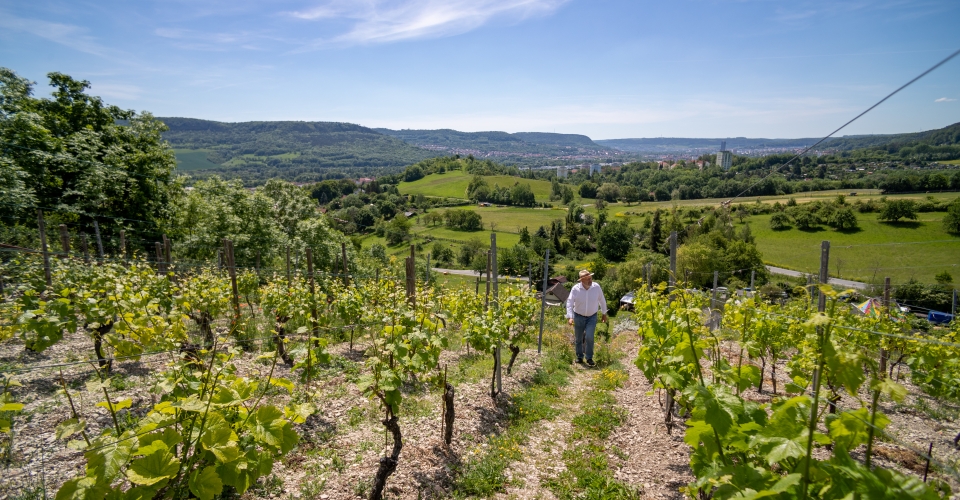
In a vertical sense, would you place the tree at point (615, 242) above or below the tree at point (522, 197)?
below

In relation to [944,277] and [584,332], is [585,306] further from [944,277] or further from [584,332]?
[944,277]

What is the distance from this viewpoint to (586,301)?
895 cm

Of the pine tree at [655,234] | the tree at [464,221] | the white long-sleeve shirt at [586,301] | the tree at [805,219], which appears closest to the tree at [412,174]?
the tree at [464,221]

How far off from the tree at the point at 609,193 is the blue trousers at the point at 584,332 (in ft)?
364

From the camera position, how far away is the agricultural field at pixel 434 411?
2.48m

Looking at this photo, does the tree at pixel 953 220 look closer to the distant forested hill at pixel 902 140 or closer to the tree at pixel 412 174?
the distant forested hill at pixel 902 140

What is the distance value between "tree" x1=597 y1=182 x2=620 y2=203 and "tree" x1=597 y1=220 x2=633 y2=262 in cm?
4508

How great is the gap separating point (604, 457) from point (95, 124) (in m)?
28.1

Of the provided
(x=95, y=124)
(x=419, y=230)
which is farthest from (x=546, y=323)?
(x=419, y=230)

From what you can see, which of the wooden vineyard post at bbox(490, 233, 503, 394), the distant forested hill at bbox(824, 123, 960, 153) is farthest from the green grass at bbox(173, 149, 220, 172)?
the distant forested hill at bbox(824, 123, 960, 153)

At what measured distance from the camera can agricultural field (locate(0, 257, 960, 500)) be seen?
8.13 ft

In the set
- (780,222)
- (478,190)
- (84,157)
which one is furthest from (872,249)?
(478,190)

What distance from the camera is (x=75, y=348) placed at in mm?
7961

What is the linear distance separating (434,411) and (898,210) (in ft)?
192
